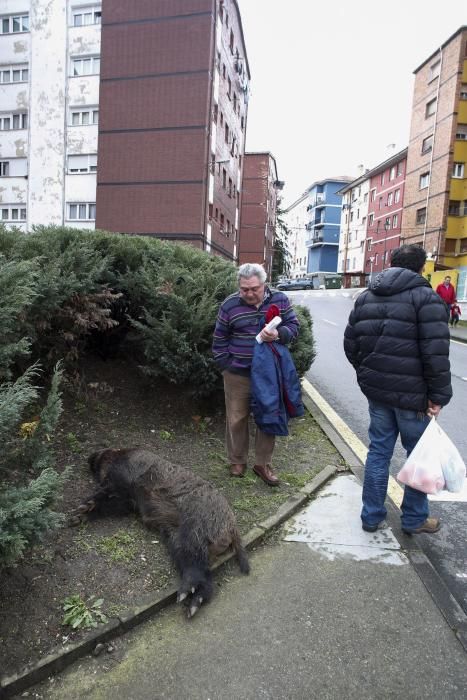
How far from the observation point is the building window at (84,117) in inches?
1172

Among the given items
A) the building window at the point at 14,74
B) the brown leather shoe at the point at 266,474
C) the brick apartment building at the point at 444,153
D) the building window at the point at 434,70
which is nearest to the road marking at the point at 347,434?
the brown leather shoe at the point at 266,474

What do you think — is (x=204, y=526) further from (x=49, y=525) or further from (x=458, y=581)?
(x=458, y=581)

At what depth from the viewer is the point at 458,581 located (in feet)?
9.98

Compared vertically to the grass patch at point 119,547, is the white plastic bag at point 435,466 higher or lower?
higher

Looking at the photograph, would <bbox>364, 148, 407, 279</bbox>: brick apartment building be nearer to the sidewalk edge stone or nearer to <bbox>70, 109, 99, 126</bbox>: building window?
<bbox>70, 109, 99, 126</bbox>: building window

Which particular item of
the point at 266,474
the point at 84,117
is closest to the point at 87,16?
the point at 84,117

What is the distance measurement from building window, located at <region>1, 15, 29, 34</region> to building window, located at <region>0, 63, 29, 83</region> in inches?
81.9

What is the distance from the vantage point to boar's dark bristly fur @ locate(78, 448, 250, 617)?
2.81m

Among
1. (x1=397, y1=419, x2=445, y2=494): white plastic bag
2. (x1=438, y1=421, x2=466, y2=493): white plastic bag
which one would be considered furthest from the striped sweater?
(x1=438, y1=421, x2=466, y2=493): white plastic bag

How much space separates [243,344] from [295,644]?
90.7 inches

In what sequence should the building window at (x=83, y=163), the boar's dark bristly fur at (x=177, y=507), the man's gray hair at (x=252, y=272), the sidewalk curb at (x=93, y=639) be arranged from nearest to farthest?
the sidewalk curb at (x=93, y=639)
the boar's dark bristly fur at (x=177, y=507)
the man's gray hair at (x=252, y=272)
the building window at (x=83, y=163)

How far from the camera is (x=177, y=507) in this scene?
10.5 feet

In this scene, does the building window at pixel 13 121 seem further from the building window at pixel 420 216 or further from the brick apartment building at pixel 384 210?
the brick apartment building at pixel 384 210

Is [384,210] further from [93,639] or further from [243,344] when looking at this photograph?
[93,639]
